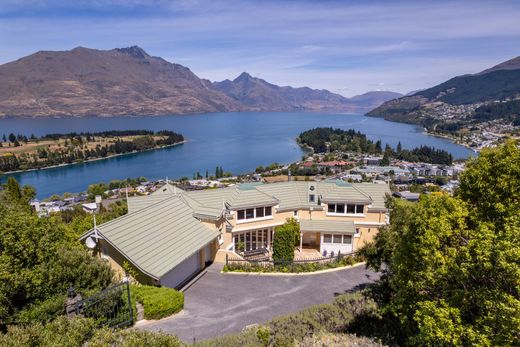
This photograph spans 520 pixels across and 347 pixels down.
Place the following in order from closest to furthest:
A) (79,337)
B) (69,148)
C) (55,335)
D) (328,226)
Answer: (79,337) < (55,335) < (328,226) < (69,148)

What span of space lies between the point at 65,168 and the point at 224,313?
149680 mm

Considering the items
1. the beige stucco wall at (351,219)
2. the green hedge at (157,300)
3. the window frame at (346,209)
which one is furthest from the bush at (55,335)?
the window frame at (346,209)

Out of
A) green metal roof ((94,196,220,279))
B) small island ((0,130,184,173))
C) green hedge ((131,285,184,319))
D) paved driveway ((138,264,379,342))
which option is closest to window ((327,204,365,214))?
paved driveway ((138,264,379,342))

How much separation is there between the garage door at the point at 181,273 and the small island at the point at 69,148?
5761 inches

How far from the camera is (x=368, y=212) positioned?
2441 centimetres

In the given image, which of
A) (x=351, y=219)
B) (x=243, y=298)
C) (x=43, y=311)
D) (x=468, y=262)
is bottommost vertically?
(x=243, y=298)

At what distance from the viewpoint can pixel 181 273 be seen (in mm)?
17641

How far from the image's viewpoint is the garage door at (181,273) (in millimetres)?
16406

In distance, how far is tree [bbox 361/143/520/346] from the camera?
20.6 feet

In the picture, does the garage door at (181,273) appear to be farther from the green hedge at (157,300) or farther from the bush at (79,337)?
the bush at (79,337)

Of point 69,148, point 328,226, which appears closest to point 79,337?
point 328,226

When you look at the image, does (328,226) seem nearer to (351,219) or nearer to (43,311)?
(351,219)

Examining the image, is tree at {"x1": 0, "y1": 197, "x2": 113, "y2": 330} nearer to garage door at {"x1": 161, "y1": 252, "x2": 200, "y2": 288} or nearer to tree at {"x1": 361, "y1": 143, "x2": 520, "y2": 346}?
garage door at {"x1": 161, "y1": 252, "x2": 200, "y2": 288}

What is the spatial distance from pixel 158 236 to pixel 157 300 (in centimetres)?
428
